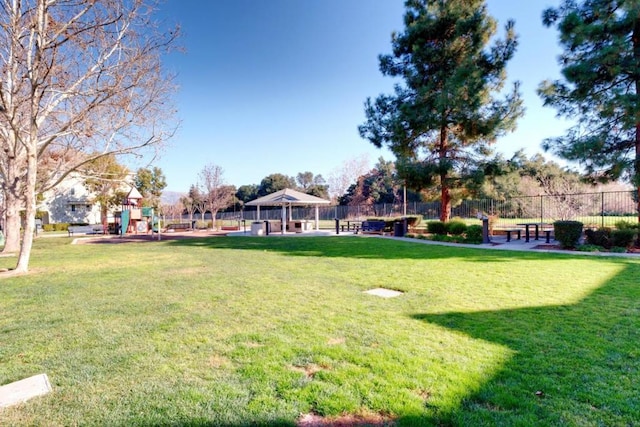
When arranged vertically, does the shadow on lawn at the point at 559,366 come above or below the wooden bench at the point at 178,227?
below

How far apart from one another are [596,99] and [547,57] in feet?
10.6

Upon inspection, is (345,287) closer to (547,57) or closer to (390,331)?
(390,331)

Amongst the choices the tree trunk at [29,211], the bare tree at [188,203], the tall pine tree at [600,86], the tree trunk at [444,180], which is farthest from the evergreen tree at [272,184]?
the tree trunk at [29,211]

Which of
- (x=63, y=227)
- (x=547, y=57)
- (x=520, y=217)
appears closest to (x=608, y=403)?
(x=547, y=57)

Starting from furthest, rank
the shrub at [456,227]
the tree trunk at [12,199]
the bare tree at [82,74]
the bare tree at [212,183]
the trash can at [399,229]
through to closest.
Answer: the bare tree at [212,183]
the trash can at [399,229]
the shrub at [456,227]
the tree trunk at [12,199]
the bare tree at [82,74]

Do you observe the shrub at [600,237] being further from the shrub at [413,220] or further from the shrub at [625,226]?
the shrub at [413,220]

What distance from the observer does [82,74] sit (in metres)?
10.4

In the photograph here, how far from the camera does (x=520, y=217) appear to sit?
24.6 meters

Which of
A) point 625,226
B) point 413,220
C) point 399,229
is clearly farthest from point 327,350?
→ point 413,220

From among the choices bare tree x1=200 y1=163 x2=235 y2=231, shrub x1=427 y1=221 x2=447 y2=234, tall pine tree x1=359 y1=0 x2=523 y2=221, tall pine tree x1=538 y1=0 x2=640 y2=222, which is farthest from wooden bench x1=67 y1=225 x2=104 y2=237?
tall pine tree x1=538 y1=0 x2=640 y2=222

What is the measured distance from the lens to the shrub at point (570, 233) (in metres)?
11.7

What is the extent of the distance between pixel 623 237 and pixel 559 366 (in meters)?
11.3

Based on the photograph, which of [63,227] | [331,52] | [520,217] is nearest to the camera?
[331,52]

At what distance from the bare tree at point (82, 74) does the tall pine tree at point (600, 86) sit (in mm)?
13171
